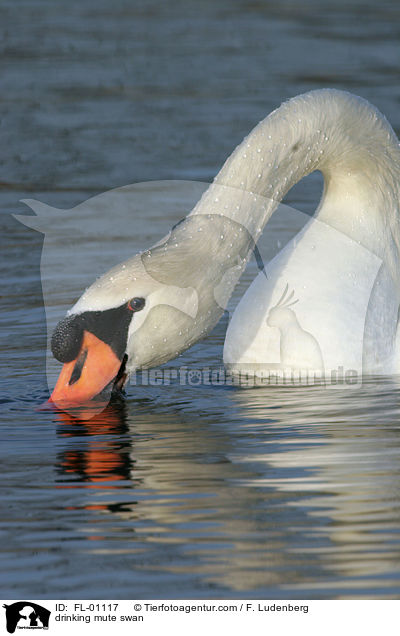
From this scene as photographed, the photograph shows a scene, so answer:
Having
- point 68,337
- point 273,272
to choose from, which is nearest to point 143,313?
point 68,337

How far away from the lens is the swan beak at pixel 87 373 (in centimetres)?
737

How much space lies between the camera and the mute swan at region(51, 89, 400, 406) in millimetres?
7273

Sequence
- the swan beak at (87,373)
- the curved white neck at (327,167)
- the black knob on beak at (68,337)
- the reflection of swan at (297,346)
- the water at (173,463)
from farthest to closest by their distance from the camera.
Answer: the reflection of swan at (297,346)
the curved white neck at (327,167)
the swan beak at (87,373)
the black knob on beak at (68,337)
the water at (173,463)

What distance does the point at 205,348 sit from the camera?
9477 millimetres

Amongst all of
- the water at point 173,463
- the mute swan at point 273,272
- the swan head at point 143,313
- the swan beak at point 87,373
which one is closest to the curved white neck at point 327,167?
the mute swan at point 273,272

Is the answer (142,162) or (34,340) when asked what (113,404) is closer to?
(34,340)

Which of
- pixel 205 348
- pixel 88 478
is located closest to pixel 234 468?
pixel 88 478

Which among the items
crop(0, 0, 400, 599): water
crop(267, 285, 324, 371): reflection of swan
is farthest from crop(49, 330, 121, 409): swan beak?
crop(267, 285, 324, 371): reflection of swan

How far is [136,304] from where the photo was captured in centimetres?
725

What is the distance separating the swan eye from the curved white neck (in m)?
0.66

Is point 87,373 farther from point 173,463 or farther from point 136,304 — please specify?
point 173,463

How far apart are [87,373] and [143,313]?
0.47 metres

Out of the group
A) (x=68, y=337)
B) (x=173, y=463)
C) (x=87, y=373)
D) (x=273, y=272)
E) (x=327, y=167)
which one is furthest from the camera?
(x=327, y=167)

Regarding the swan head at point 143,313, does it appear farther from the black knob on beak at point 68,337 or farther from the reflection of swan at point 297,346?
the reflection of swan at point 297,346
